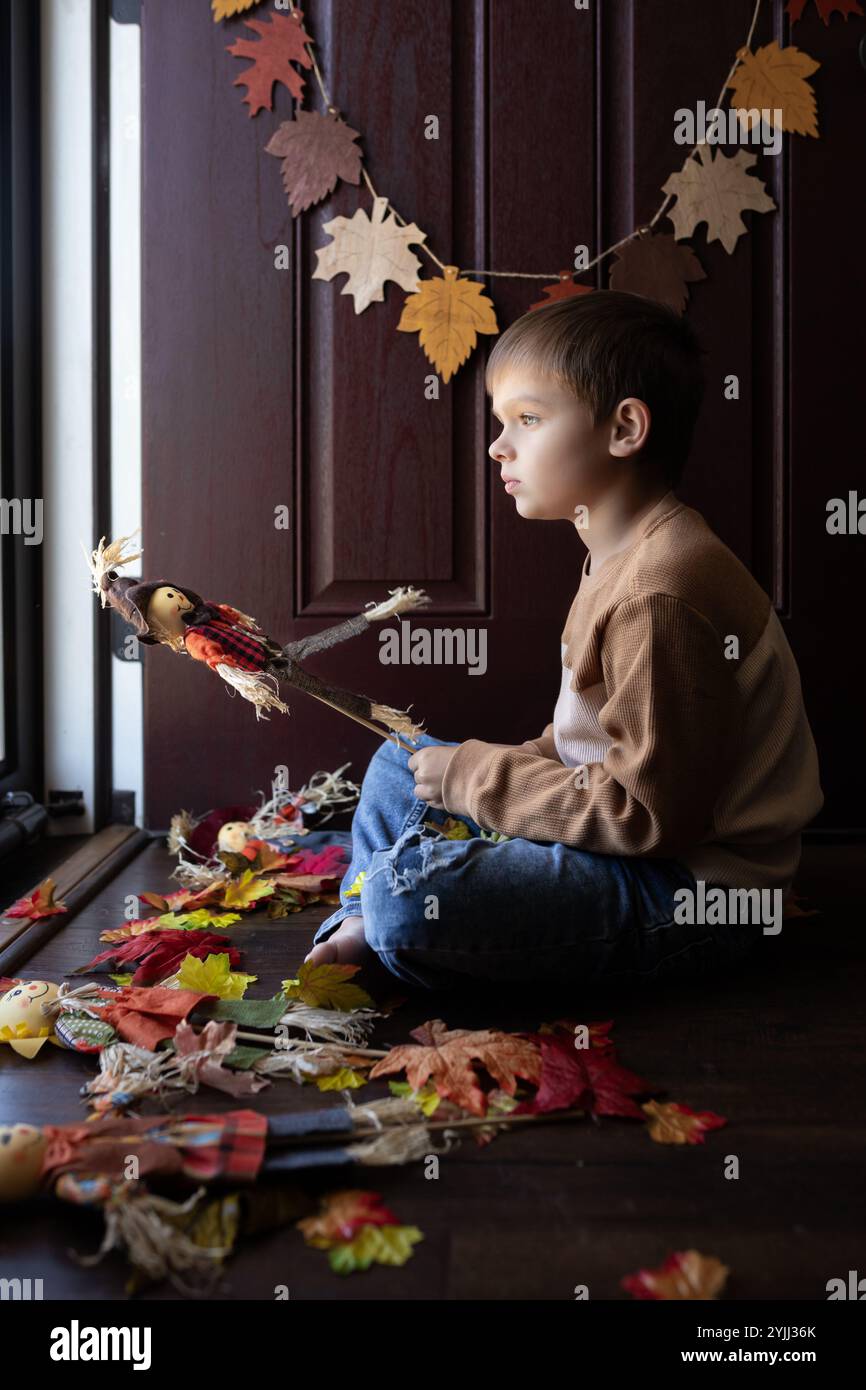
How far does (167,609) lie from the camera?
126cm

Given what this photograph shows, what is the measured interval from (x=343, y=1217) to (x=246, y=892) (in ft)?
2.62

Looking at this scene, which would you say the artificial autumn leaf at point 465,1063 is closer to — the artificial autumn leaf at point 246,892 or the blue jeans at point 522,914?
the blue jeans at point 522,914

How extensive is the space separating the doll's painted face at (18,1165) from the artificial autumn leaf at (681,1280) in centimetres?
41

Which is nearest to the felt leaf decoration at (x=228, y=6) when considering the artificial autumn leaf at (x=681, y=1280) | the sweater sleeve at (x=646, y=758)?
the sweater sleeve at (x=646, y=758)

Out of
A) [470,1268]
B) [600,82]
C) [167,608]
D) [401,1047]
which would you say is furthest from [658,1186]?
[600,82]

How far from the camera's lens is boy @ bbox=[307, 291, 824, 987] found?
44.5 inches

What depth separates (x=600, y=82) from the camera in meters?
1.81

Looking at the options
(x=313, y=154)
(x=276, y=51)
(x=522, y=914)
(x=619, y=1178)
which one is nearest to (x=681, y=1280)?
(x=619, y=1178)

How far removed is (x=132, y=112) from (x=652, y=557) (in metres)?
1.30

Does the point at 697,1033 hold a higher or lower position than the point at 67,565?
lower

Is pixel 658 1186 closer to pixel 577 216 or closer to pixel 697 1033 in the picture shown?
pixel 697 1033

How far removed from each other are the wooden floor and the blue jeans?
0.05 meters

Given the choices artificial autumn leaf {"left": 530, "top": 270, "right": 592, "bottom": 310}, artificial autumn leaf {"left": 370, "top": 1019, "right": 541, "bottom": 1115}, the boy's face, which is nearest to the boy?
the boy's face
